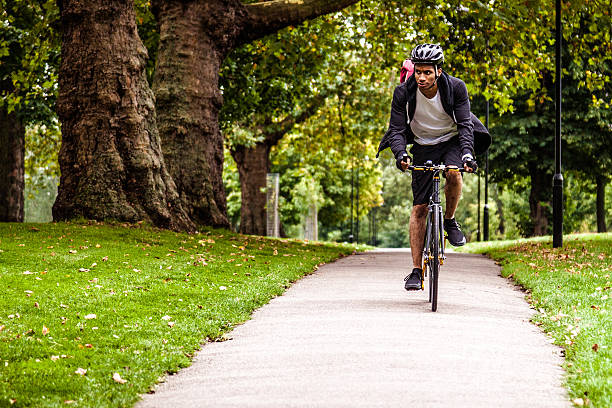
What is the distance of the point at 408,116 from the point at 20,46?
16447 millimetres

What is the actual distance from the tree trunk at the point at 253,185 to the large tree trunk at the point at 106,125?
15.1m

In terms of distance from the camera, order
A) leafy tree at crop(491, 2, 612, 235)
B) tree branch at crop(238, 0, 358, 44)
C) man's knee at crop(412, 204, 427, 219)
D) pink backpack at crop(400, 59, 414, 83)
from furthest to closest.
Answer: leafy tree at crop(491, 2, 612, 235) → tree branch at crop(238, 0, 358, 44) → man's knee at crop(412, 204, 427, 219) → pink backpack at crop(400, 59, 414, 83)

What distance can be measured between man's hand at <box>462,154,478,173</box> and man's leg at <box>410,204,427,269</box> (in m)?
0.79

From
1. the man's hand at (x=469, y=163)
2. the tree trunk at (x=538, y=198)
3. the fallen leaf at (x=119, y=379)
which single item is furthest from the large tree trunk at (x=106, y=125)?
→ the tree trunk at (x=538, y=198)

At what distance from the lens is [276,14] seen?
658 inches

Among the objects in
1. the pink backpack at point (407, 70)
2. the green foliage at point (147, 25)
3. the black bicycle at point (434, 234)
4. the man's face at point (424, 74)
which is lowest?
the black bicycle at point (434, 234)

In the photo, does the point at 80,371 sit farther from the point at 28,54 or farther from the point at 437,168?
the point at 28,54

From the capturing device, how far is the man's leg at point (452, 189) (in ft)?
25.5

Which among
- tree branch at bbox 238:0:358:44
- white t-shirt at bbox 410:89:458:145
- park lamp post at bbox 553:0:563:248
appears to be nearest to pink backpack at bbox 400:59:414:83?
white t-shirt at bbox 410:89:458:145

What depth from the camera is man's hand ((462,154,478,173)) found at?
24.3ft

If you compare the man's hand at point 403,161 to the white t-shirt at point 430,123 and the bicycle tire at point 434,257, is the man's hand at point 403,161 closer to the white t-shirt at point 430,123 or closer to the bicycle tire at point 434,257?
the white t-shirt at point 430,123

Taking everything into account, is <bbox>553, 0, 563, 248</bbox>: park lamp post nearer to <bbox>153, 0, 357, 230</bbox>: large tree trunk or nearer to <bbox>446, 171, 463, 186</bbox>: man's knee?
<bbox>153, 0, 357, 230</bbox>: large tree trunk

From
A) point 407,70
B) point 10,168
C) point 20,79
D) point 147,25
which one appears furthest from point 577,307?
point 10,168

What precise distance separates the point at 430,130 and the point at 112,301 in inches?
132
